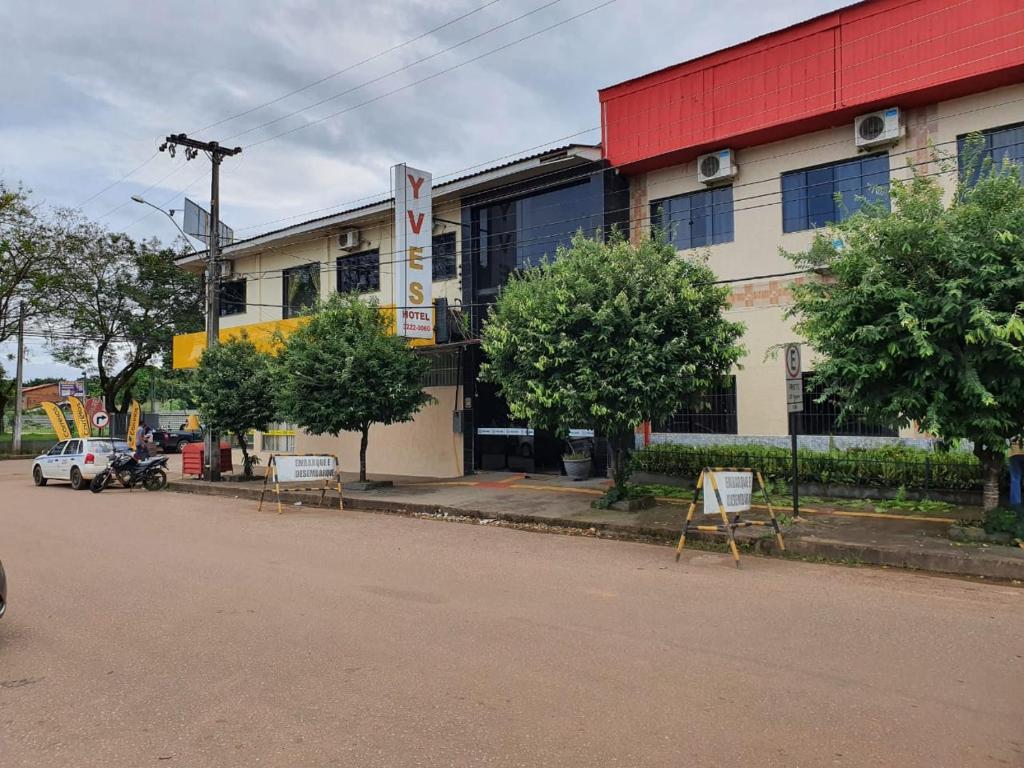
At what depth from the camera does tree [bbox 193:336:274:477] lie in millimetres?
20594

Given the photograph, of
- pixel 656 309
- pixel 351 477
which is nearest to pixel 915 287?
pixel 656 309

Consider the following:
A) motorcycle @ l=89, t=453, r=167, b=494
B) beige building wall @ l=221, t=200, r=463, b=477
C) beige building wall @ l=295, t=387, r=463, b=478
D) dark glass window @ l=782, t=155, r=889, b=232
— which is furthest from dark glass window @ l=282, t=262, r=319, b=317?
dark glass window @ l=782, t=155, r=889, b=232

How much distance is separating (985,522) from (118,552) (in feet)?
37.3

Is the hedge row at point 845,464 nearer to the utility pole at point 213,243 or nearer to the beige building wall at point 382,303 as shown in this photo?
the beige building wall at point 382,303

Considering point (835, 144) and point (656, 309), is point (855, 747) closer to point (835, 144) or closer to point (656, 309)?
point (656, 309)

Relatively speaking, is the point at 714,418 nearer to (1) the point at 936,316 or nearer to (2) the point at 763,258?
(2) the point at 763,258

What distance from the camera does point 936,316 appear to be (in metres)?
8.86

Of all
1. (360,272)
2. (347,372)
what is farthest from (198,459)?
(347,372)

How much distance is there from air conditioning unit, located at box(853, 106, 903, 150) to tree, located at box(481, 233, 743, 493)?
456 cm

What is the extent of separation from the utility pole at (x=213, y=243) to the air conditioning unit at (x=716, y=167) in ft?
45.6

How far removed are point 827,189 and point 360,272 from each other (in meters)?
14.0

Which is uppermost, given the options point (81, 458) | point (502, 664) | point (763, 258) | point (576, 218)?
point (576, 218)

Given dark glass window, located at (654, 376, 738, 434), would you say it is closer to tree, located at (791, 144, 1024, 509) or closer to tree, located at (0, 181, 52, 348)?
tree, located at (791, 144, 1024, 509)

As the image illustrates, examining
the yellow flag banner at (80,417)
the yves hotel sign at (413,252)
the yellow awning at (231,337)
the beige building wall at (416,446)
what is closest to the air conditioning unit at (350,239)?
the yellow awning at (231,337)
